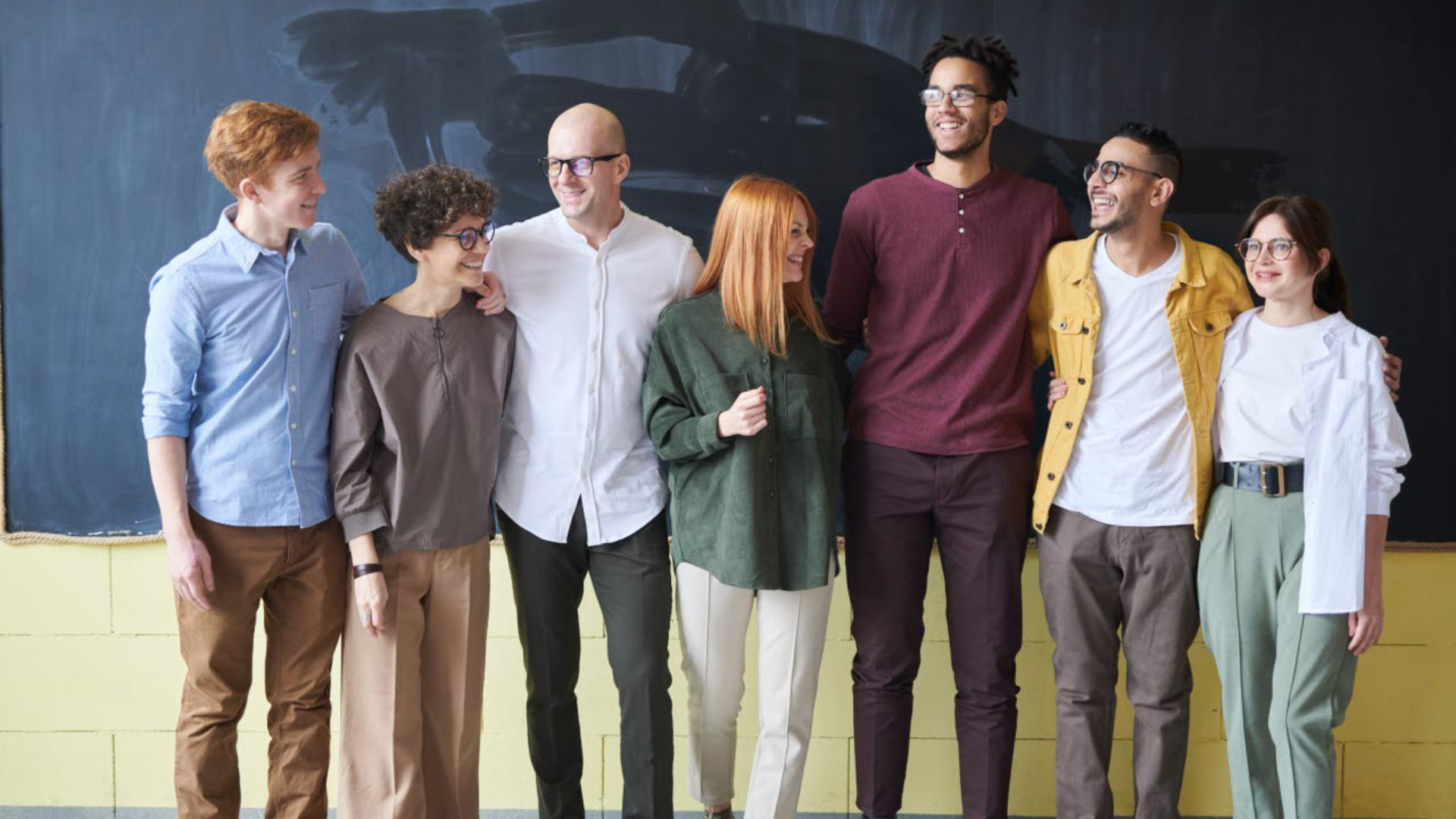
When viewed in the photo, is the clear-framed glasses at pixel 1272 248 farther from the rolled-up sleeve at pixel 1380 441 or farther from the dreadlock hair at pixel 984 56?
the dreadlock hair at pixel 984 56

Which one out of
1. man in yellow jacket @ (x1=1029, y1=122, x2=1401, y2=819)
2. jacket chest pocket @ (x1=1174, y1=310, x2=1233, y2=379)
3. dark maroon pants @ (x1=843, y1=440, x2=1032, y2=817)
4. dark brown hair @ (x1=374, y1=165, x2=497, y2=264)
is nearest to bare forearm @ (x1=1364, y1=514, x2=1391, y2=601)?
man in yellow jacket @ (x1=1029, y1=122, x2=1401, y2=819)

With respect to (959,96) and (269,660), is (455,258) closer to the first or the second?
(269,660)

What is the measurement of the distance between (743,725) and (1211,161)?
1.99 metres

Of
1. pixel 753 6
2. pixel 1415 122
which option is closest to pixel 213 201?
pixel 753 6

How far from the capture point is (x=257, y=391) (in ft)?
7.89

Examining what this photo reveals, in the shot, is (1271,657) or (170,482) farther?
(1271,657)

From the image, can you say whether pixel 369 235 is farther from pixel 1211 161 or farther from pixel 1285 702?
pixel 1285 702

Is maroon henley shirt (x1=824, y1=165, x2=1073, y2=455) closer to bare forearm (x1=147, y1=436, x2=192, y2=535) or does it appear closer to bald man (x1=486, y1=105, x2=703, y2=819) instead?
bald man (x1=486, y1=105, x2=703, y2=819)

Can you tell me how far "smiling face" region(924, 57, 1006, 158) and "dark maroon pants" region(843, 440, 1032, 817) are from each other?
713mm

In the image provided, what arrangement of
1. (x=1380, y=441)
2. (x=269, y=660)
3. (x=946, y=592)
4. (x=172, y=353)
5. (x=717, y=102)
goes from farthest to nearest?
1. (x=717, y=102)
2. (x=946, y=592)
3. (x=269, y=660)
4. (x=1380, y=441)
5. (x=172, y=353)

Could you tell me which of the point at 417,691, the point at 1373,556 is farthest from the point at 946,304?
the point at 417,691

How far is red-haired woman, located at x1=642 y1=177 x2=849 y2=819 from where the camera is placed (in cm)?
253

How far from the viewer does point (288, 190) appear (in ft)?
7.77

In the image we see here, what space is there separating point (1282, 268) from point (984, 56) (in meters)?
0.81
